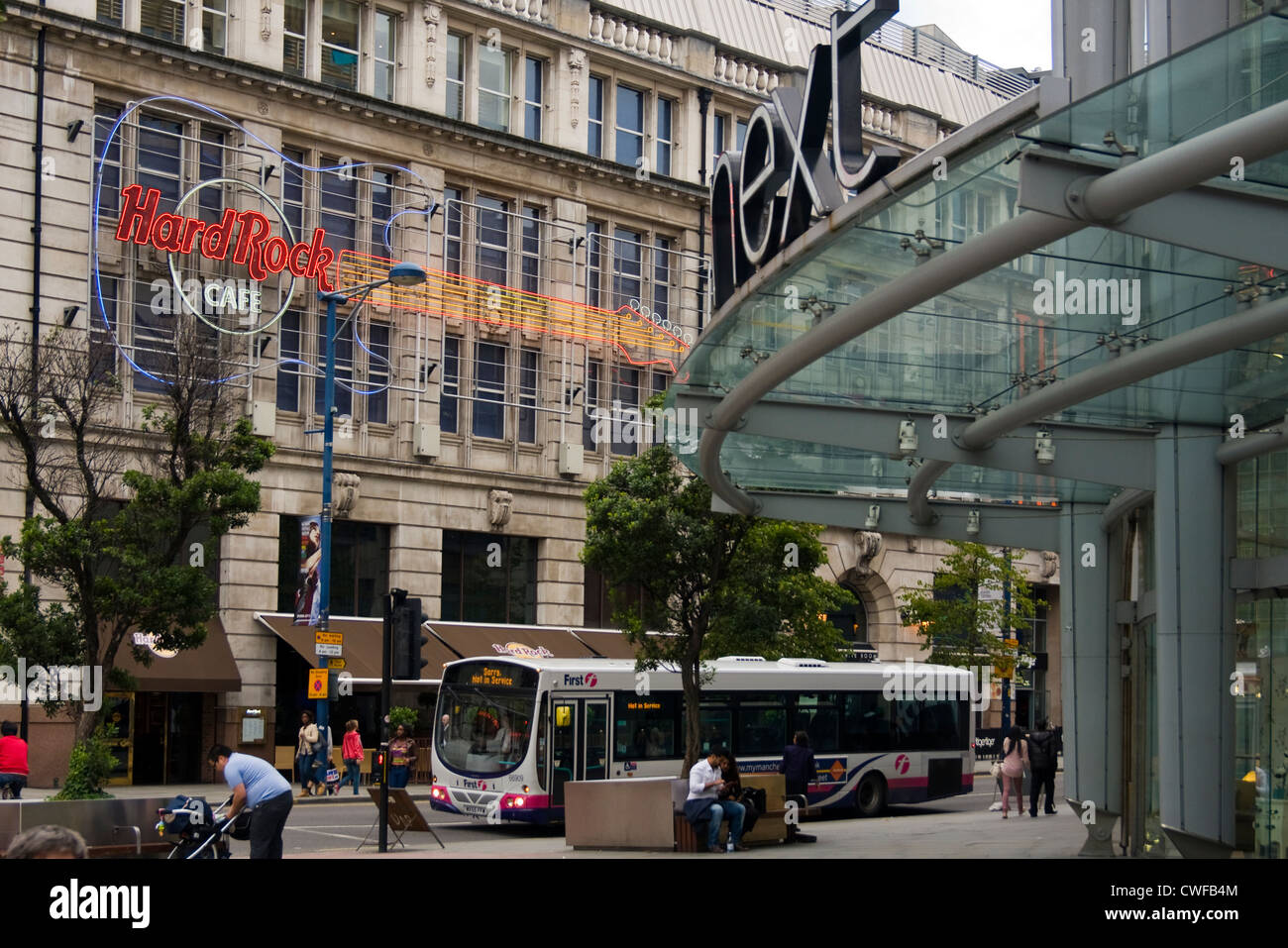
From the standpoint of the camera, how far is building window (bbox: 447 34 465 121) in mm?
41531

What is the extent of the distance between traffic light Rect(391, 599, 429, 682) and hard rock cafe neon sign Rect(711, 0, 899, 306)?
760 centimetres

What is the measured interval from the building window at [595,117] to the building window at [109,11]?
43.2ft

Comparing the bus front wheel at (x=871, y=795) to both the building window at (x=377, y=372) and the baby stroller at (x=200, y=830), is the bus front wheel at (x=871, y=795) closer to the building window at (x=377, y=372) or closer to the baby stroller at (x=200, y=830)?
the building window at (x=377, y=372)

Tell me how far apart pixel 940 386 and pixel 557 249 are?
91.6 feet

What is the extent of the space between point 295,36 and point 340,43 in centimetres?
129

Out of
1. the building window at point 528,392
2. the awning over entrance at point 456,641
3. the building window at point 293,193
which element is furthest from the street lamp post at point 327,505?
the building window at point 528,392

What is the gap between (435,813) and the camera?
1243 inches

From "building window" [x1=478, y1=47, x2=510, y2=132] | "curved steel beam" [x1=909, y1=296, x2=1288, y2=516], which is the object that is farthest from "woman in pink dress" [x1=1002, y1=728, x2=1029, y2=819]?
"building window" [x1=478, y1=47, x2=510, y2=132]

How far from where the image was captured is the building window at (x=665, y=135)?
4635 cm

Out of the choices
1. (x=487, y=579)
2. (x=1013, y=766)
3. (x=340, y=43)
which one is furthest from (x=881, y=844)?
(x=340, y=43)

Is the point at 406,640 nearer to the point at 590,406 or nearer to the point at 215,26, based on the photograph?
the point at 215,26

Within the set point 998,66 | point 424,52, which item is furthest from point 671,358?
point 998,66

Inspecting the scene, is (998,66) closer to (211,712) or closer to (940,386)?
(211,712)

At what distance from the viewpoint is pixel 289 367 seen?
38.0m
